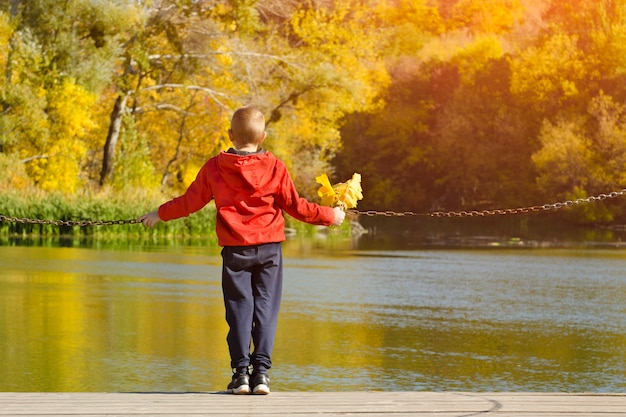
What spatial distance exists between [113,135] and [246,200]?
36.4 metres

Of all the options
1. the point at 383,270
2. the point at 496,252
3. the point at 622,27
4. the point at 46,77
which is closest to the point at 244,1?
the point at 46,77

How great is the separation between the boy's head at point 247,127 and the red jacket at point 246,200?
3.4 inches

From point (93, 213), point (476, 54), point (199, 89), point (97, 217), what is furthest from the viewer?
point (476, 54)

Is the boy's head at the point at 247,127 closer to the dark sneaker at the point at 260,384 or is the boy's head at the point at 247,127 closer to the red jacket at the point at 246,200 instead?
the red jacket at the point at 246,200

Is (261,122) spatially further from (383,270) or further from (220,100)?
(220,100)

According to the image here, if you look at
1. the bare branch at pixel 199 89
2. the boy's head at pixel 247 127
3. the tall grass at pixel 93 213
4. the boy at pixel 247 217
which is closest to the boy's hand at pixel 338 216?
the boy at pixel 247 217

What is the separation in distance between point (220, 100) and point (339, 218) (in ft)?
123

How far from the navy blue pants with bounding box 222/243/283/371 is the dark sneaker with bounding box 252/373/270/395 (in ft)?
0.21

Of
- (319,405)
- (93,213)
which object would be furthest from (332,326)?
(93,213)

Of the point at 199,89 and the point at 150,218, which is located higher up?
the point at 199,89

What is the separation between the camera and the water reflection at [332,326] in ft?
35.7

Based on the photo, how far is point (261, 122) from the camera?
668cm

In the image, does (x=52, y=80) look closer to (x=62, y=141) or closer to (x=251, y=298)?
(x=62, y=141)

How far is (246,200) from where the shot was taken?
677cm
